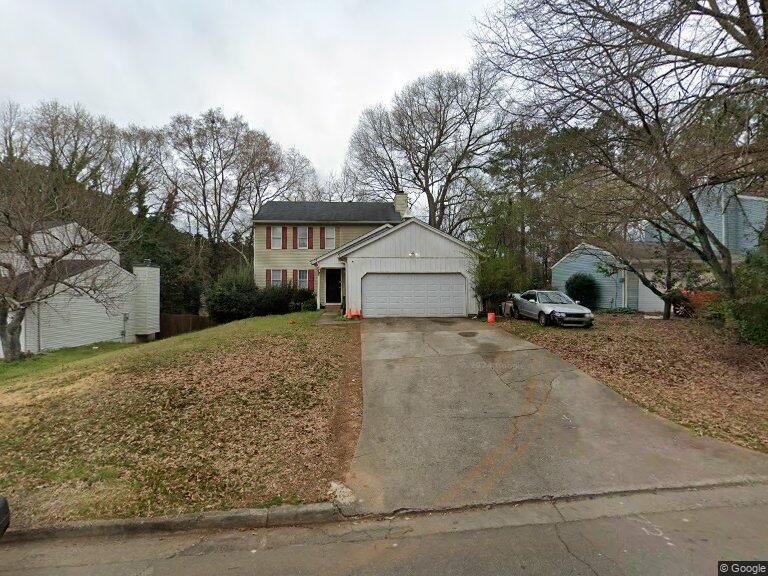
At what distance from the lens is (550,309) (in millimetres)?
13711

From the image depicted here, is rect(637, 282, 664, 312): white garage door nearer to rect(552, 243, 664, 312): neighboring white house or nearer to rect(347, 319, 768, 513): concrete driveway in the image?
rect(552, 243, 664, 312): neighboring white house

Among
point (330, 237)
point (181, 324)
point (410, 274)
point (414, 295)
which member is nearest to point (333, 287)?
point (330, 237)

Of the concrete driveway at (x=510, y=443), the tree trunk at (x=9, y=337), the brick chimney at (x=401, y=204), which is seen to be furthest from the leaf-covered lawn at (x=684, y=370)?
the tree trunk at (x=9, y=337)

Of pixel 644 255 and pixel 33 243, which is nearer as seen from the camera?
pixel 33 243

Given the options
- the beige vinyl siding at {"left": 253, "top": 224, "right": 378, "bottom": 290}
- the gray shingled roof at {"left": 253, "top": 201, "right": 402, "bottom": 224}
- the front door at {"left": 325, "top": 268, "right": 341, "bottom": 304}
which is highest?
the gray shingled roof at {"left": 253, "top": 201, "right": 402, "bottom": 224}

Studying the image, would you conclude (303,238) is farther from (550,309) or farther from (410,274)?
(550,309)

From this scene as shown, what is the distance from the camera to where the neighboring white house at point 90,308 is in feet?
54.0

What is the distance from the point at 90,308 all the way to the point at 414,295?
54.6 ft

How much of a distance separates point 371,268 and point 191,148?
22.4 m

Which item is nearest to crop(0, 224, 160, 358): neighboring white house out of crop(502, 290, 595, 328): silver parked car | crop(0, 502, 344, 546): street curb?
crop(0, 502, 344, 546): street curb

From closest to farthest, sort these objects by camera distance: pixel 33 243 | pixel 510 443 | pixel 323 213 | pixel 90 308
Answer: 1. pixel 510 443
2. pixel 33 243
3. pixel 90 308
4. pixel 323 213

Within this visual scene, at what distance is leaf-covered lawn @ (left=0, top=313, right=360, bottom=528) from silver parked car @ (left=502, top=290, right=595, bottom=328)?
7933 millimetres

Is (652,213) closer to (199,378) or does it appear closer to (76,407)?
(199,378)

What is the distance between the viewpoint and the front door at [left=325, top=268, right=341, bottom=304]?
22.6 metres
